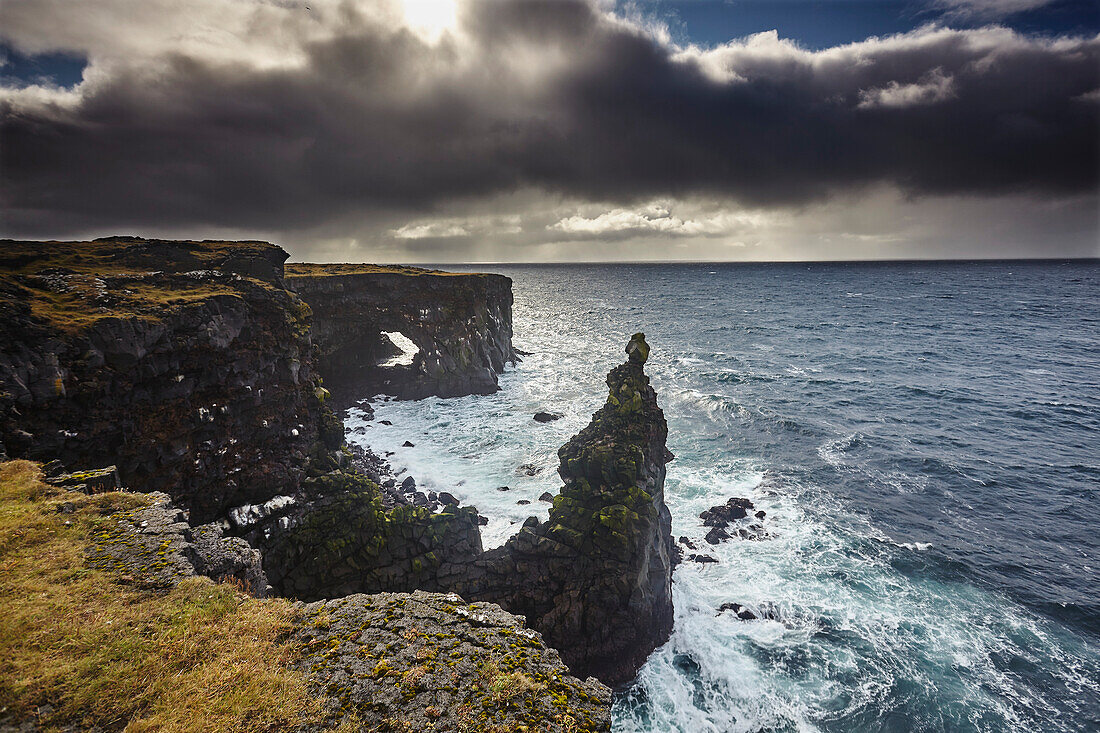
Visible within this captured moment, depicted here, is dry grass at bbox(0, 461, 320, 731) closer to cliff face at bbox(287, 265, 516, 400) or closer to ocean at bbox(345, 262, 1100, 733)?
ocean at bbox(345, 262, 1100, 733)

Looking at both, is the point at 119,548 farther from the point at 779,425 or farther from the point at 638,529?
the point at 779,425

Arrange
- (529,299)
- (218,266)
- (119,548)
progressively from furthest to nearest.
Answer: (529,299) < (218,266) < (119,548)

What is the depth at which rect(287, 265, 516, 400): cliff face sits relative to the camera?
51344 millimetres

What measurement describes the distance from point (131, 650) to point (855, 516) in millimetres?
38770

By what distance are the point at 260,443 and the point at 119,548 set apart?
46.2 ft

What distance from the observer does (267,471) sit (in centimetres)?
2142

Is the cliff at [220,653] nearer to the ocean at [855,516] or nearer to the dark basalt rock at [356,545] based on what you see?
the dark basalt rock at [356,545]

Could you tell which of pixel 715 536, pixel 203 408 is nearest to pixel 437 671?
pixel 203 408

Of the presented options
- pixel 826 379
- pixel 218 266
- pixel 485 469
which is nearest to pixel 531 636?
pixel 485 469

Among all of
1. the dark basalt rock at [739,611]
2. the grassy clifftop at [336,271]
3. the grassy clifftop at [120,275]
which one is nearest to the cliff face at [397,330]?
the grassy clifftop at [336,271]

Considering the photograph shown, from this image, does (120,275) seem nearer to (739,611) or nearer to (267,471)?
(267,471)

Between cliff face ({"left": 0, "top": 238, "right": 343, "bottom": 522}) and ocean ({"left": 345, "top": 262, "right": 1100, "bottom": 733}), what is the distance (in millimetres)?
13821

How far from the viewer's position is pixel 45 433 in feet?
50.3

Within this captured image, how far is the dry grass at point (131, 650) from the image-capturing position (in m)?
5.96
